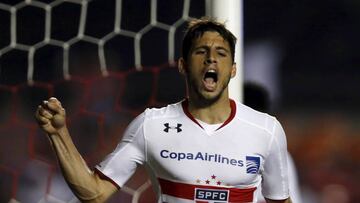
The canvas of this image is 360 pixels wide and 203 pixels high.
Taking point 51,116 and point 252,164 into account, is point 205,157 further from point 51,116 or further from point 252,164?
point 51,116

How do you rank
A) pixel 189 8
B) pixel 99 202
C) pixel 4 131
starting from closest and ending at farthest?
pixel 99 202 < pixel 189 8 < pixel 4 131

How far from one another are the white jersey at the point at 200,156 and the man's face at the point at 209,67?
0.23 feet

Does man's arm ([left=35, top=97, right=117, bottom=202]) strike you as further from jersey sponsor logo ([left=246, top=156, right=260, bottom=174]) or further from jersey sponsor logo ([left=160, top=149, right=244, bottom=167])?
jersey sponsor logo ([left=246, top=156, right=260, bottom=174])

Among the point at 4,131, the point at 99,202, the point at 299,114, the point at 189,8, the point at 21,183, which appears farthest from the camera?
the point at 299,114

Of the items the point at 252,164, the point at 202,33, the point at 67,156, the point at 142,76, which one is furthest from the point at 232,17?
the point at 142,76

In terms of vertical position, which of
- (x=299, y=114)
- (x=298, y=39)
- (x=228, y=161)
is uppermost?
(x=228, y=161)

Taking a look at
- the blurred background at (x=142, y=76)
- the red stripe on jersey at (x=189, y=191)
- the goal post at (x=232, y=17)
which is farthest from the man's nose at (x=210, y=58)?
the blurred background at (x=142, y=76)

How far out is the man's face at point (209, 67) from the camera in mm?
1558

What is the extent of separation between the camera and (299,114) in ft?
11.6

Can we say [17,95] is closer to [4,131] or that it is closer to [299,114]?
[4,131]

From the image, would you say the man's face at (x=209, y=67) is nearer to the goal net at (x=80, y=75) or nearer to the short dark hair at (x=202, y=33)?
the short dark hair at (x=202, y=33)

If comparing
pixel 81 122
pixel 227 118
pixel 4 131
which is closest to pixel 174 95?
pixel 81 122

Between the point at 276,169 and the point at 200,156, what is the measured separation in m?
0.16

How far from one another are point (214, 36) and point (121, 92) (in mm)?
1589
